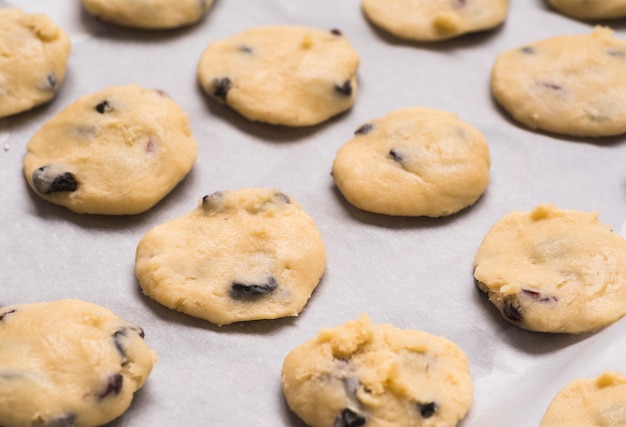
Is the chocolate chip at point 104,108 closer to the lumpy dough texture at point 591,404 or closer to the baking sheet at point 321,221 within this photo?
the baking sheet at point 321,221

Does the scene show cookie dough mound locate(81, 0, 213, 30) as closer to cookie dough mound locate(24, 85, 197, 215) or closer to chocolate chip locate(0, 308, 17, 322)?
cookie dough mound locate(24, 85, 197, 215)

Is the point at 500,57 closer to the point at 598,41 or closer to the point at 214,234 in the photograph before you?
the point at 598,41

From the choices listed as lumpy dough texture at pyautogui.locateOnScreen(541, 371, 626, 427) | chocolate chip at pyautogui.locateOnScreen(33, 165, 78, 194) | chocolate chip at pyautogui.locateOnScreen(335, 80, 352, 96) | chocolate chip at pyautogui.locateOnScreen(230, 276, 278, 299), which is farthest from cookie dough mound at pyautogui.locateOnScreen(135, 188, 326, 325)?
lumpy dough texture at pyautogui.locateOnScreen(541, 371, 626, 427)

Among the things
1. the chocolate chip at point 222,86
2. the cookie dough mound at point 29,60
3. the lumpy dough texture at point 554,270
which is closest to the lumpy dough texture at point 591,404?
the lumpy dough texture at point 554,270

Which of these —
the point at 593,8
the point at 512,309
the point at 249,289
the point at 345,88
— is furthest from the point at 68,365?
the point at 593,8

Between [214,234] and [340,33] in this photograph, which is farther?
[340,33]

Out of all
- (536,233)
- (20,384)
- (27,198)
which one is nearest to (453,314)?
(536,233)
